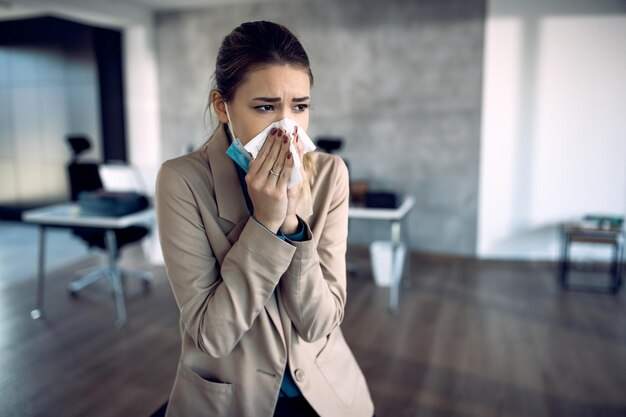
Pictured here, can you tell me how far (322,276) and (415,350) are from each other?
224 cm

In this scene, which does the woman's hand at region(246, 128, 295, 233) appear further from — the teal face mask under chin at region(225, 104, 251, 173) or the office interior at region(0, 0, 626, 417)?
the office interior at region(0, 0, 626, 417)

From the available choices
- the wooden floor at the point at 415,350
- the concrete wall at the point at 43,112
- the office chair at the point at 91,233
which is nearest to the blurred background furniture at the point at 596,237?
the wooden floor at the point at 415,350

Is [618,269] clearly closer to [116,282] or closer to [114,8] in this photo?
[116,282]

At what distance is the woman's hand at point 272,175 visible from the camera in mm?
898

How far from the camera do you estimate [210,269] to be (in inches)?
38.6

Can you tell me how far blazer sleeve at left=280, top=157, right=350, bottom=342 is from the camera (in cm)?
95

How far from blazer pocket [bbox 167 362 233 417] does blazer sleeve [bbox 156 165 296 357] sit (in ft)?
0.24

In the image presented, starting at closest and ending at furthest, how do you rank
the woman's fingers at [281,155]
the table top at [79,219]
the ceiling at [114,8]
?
the woman's fingers at [281,155] → the table top at [79,219] → the ceiling at [114,8]

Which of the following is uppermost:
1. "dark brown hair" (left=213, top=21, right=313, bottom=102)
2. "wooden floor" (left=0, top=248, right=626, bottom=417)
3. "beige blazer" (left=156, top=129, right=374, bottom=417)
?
"dark brown hair" (left=213, top=21, right=313, bottom=102)

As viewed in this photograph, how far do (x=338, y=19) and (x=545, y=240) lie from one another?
3017mm

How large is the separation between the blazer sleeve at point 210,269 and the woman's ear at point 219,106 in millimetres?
156

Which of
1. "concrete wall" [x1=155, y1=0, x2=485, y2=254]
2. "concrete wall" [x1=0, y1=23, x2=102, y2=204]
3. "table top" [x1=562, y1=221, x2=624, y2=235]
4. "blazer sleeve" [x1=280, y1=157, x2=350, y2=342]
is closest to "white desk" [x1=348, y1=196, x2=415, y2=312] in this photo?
"concrete wall" [x1=155, y1=0, x2=485, y2=254]

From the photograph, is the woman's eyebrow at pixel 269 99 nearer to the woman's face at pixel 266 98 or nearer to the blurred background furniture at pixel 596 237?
the woman's face at pixel 266 98

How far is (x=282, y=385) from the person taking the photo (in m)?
1.04
